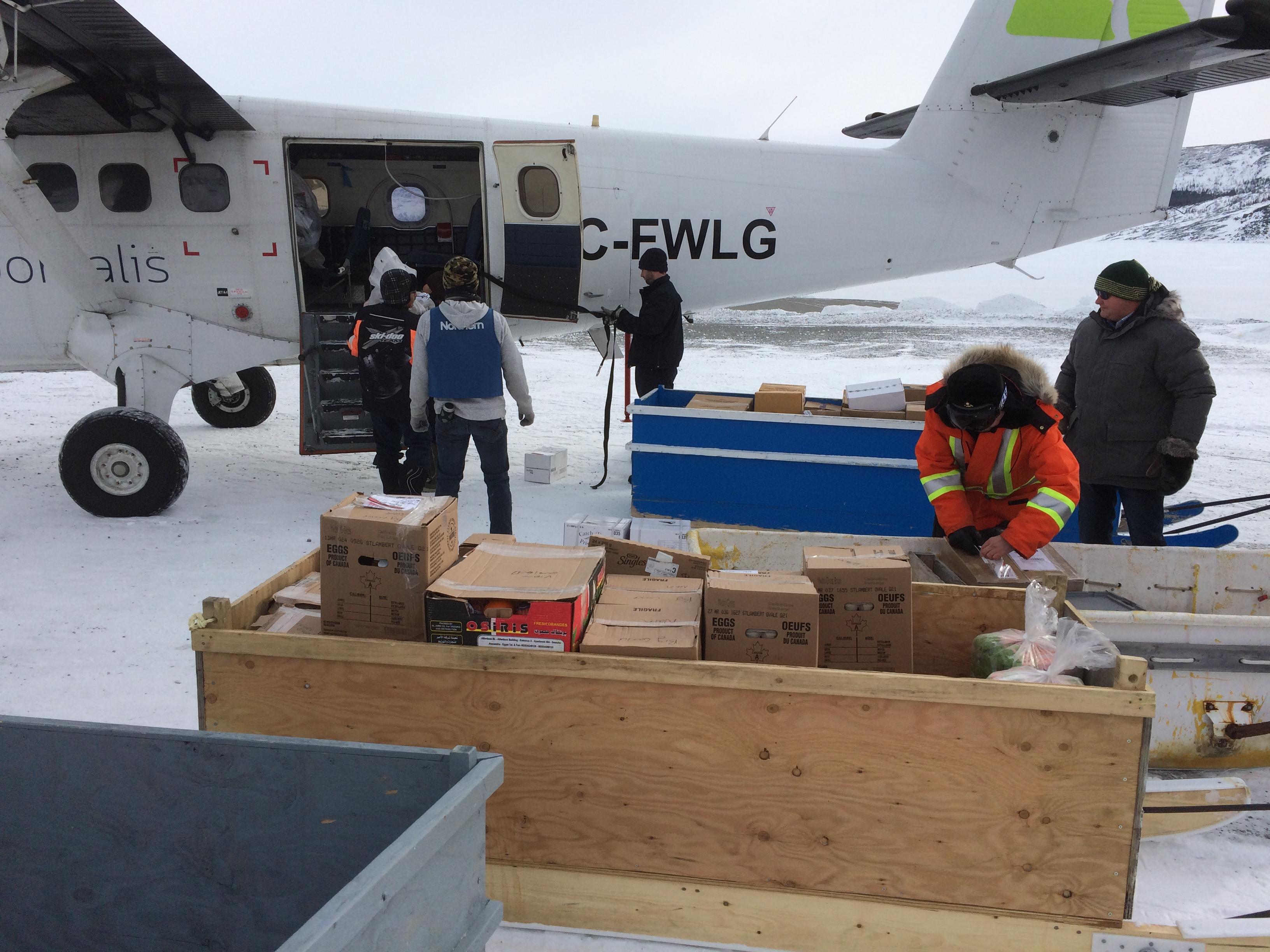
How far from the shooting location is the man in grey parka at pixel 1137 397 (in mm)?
4547

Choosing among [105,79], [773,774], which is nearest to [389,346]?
[105,79]

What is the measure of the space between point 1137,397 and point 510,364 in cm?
347

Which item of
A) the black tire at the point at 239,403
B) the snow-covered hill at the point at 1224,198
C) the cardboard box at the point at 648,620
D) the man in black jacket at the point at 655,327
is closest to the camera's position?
the cardboard box at the point at 648,620

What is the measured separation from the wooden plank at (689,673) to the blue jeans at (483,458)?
9.23ft

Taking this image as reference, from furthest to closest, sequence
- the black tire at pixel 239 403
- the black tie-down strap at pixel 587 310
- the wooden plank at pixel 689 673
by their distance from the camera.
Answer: the black tire at pixel 239 403, the black tie-down strap at pixel 587 310, the wooden plank at pixel 689 673

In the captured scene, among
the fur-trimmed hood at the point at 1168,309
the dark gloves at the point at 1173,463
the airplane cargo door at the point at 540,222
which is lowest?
the dark gloves at the point at 1173,463

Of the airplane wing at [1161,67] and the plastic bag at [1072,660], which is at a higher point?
the airplane wing at [1161,67]

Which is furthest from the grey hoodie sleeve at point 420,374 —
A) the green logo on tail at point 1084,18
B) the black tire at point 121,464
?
the green logo on tail at point 1084,18

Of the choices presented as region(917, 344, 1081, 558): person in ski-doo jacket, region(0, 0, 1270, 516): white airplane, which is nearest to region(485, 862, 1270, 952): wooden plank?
region(917, 344, 1081, 558): person in ski-doo jacket

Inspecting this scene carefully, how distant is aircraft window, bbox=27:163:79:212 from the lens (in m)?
6.93

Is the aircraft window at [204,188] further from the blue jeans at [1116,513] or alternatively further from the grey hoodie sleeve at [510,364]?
the blue jeans at [1116,513]

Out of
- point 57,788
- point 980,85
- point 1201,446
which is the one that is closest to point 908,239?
point 980,85

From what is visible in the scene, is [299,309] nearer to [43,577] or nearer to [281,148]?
[281,148]

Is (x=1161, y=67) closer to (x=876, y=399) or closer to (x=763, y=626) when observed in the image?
(x=876, y=399)
